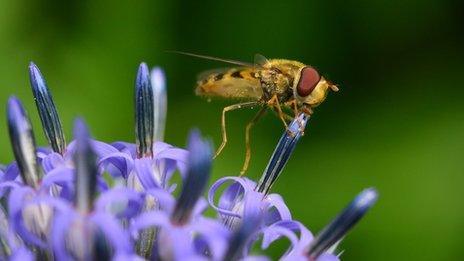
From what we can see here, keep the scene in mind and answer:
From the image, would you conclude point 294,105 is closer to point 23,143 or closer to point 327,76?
point 327,76

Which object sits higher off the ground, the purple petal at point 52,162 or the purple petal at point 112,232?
the purple petal at point 112,232

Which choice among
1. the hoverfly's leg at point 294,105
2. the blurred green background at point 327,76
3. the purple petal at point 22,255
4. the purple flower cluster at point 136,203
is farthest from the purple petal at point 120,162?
the blurred green background at point 327,76

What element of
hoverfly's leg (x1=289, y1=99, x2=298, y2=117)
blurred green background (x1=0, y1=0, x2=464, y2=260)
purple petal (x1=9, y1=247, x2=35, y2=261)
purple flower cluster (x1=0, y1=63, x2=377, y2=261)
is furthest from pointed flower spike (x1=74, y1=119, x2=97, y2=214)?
blurred green background (x1=0, y1=0, x2=464, y2=260)

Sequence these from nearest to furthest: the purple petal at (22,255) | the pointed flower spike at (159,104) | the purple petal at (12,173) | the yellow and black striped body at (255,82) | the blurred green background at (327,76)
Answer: the purple petal at (22,255)
the purple petal at (12,173)
the pointed flower spike at (159,104)
the yellow and black striped body at (255,82)
the blurred green background at (327,76)

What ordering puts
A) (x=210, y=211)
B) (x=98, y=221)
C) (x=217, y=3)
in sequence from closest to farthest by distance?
(x=98, y=221) < (x=210, y=211) < (x=217, y=3)

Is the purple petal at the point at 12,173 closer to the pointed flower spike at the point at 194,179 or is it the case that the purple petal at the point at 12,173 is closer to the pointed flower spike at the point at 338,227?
the pointed flower spike at the point at 194,179

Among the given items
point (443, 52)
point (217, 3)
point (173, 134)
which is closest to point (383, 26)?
point (443, 52)

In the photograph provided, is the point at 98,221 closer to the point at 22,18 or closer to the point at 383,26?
the point at 22,18
